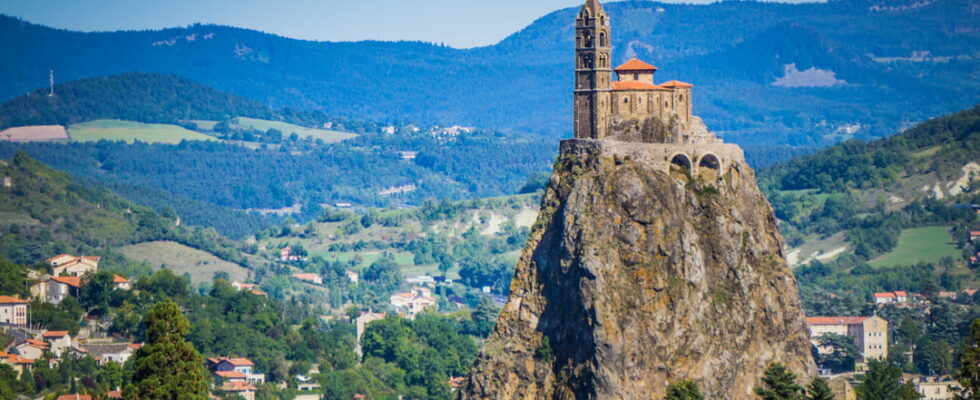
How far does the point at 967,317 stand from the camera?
149 m

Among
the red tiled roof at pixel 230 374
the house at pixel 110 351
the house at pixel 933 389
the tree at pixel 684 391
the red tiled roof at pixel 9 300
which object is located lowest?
the house at pixel 933 389

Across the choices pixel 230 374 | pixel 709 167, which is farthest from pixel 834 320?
pixel 230 374

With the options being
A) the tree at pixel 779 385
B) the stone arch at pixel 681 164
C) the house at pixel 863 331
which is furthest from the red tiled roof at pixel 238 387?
the house at pixel 863 331

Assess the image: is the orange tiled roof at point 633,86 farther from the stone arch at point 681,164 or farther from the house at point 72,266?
the house at point 72,266

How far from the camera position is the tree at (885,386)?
310 ft

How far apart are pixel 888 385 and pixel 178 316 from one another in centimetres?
4772

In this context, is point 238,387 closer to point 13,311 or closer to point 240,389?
point 240,389

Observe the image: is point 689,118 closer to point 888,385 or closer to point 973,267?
point 888,385

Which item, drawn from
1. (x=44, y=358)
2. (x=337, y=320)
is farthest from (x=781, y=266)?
(x=337, y=320)

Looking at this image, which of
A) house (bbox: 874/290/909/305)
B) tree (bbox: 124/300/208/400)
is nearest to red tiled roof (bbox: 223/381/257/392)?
tree (bbox: 124/300/208/400)

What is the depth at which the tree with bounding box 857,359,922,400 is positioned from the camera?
94.4 metres

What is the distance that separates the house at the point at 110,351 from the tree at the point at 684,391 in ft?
128

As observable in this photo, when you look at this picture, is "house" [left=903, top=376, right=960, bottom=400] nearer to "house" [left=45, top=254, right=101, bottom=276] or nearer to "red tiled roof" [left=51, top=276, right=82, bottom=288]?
"red tiled roof" [left=51, top=276, right=82, bottom=288]

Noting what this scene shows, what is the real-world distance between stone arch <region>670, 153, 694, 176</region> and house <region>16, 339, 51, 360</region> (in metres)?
40.6
